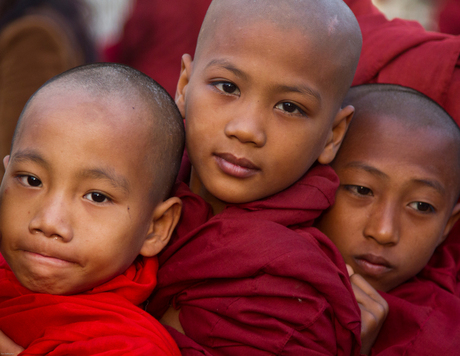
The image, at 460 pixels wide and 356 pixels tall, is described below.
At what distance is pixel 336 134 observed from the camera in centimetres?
175

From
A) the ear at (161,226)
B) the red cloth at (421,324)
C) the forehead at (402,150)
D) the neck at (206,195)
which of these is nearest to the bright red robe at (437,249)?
the red cloth at (421,324)

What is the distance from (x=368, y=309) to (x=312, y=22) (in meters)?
0.93

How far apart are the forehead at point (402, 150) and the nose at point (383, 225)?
128 millimetres

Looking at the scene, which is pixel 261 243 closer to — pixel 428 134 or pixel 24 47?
pixel 428 134

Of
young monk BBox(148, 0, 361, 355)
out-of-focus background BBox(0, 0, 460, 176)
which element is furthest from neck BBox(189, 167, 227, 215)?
out-of-focus background BBox(0, 0, 460, 176)

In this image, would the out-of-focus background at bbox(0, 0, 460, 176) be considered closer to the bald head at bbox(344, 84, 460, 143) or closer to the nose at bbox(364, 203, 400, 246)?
the bald head at bbox(344, 84, 460, 143)

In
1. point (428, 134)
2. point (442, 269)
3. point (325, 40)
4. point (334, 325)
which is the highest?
point (325, 40)

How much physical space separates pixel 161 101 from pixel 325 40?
51 centimetres

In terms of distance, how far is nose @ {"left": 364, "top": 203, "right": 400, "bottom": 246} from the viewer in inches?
67.3

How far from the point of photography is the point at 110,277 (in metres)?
1.37

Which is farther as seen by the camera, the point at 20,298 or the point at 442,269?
the point at 442,269

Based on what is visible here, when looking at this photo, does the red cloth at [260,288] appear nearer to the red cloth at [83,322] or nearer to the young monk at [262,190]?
the young monk at [262,190]

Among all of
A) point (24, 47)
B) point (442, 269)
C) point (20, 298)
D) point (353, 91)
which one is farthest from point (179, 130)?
point (24, 47)

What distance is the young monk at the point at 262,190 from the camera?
1366mm
